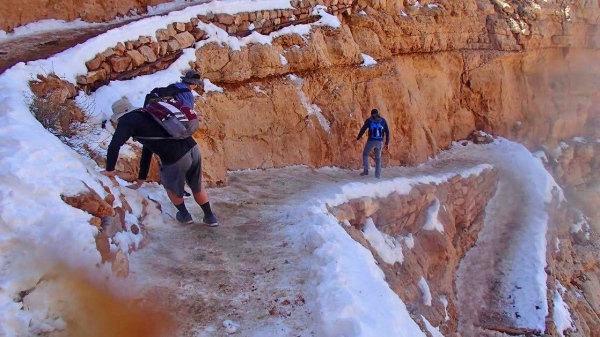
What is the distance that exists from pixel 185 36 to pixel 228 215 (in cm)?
419

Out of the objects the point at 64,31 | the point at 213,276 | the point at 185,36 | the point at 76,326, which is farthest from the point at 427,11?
the point at 76,326

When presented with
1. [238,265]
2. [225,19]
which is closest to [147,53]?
[225,19]

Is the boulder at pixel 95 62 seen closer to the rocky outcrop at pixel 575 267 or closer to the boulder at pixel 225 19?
the boulder at pixel 225 19

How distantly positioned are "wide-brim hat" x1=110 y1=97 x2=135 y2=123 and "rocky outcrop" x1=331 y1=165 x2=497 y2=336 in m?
3.21

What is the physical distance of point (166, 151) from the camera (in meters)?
5.92

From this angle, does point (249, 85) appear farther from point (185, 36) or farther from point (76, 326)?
point (76, 326)

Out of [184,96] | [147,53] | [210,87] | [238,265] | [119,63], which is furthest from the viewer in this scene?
[210,87]

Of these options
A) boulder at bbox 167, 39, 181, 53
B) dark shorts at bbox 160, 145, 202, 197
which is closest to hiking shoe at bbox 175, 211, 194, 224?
dark shorts at bbox 160, 145, 202, 197

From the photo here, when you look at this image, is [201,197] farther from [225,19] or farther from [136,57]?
[225,19]

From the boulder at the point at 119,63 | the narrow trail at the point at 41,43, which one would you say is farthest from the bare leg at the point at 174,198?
the boulder at the point at 119,63

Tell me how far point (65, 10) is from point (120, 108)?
3.86 metres

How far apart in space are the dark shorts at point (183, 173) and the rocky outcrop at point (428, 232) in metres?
2.29

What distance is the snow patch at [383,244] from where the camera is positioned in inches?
348

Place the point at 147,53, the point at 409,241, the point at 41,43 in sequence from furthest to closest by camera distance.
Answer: the point at 409,241, the point at 147,53, the point at 41,43
